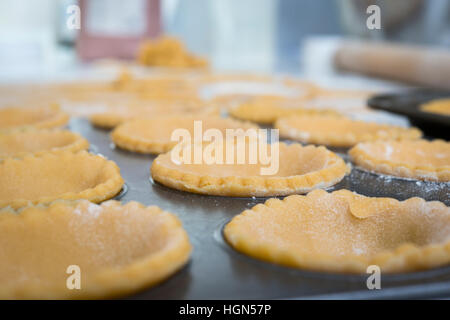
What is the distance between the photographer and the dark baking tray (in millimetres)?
1778

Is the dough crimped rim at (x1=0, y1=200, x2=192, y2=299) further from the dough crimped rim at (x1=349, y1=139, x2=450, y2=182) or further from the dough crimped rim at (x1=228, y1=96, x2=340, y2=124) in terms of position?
the dough crimped rim at (x1=228, y1=96, x2=340, y2=124)

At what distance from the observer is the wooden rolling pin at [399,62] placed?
12.6ft

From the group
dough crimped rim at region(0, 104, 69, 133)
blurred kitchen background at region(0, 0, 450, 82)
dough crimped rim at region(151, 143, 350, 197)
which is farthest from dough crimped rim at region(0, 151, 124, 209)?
blurred kitchen background at region(0, 0, 450, 82)

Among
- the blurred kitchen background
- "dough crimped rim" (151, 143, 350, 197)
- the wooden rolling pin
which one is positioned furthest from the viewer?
the blurred kitchen background

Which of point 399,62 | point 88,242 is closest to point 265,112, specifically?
point 88,242

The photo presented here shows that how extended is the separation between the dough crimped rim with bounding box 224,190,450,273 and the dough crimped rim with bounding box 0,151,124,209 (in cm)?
41

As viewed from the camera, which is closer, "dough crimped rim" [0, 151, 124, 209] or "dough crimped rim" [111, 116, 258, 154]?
"dough crimped rim" [0, 151, 124, 209]

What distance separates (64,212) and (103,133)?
3.61ft

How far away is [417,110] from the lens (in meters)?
1.88

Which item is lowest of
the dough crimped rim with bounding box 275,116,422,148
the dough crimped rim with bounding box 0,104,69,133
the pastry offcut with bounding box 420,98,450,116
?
the dough crimped rim with bounding box 0,104,69,133

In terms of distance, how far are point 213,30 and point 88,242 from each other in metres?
8.12

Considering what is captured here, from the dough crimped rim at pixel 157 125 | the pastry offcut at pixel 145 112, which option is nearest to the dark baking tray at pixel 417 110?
the dough crimped rim at pixel 157 125

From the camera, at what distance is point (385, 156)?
152cm

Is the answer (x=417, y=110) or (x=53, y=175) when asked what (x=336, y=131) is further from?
(x=53, y=175)
